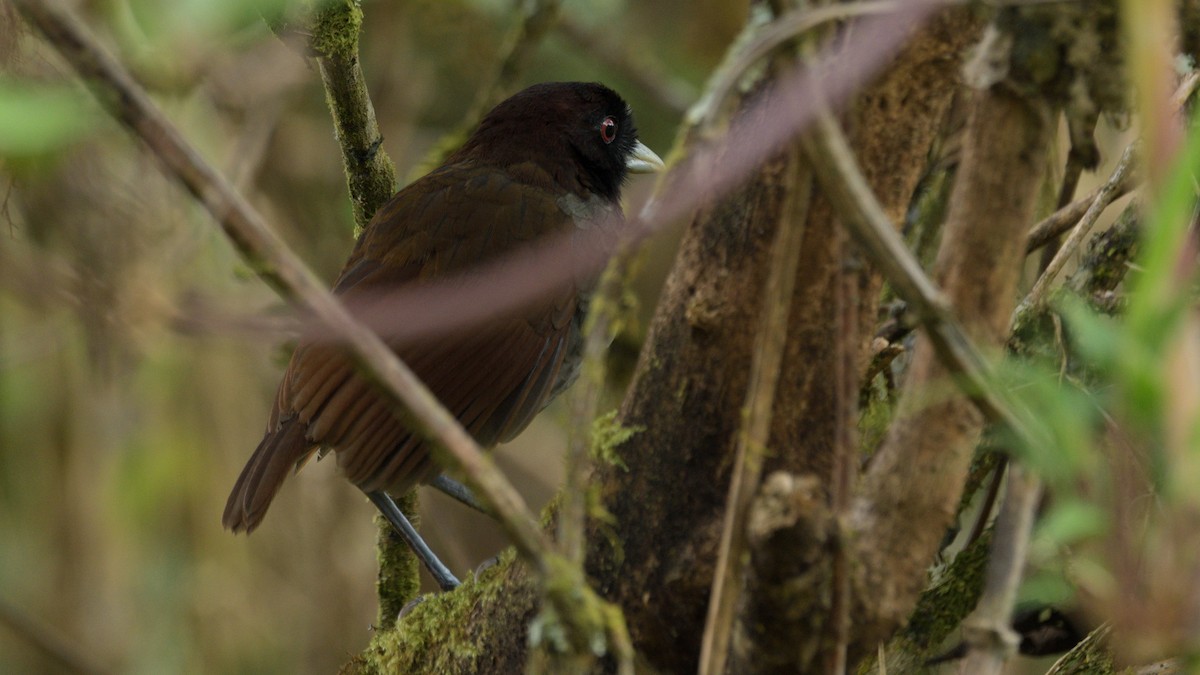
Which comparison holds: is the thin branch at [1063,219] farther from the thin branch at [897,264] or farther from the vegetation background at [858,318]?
the thin branch at [897,264]

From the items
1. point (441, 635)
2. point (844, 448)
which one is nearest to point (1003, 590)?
point (844, 448)

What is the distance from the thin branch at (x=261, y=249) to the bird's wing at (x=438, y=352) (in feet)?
5.52

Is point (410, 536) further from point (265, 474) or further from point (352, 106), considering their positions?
point (352, 106)

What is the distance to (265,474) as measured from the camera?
300 centimetres

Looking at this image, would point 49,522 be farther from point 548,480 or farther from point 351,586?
point 548,480

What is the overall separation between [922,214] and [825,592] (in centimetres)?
187

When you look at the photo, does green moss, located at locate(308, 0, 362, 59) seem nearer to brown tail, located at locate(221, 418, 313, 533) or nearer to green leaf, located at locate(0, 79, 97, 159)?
brown tail, located at locate(221, 418, 313, 533)

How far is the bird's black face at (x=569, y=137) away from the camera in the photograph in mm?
3805

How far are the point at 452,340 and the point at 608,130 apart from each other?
110 centimetres

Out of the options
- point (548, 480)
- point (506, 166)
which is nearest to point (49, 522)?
point (548, 480)

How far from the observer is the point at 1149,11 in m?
1.19

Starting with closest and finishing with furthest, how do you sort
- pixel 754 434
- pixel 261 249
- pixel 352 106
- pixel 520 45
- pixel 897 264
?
1. pixel 261 249
2. pixel 897 264
3. pixel 754 434
4. pixel 352 106
5. pixel 520 45

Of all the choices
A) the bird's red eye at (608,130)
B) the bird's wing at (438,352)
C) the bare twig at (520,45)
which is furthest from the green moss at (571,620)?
the bird's red eye at (608,130)

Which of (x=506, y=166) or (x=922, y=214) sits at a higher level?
(x=506, y=166)
